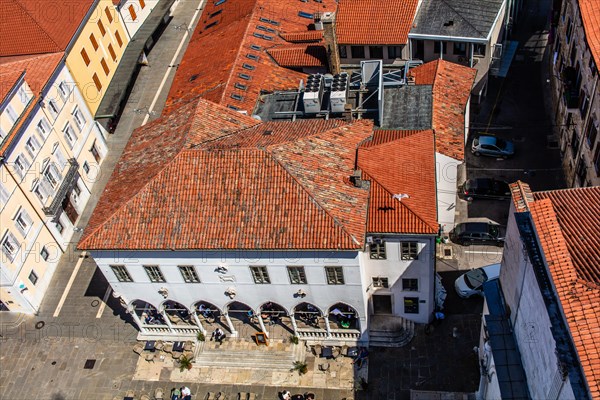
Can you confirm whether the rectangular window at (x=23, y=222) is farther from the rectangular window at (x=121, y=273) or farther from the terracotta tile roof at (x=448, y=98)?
the terracotta tile roof at (x=448, y=98)

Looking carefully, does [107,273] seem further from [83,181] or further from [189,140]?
[83,181]

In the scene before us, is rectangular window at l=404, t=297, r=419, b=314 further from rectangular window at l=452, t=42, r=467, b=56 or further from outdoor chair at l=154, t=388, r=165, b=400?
rectangular window at l=452, t=42, r=467, b=56

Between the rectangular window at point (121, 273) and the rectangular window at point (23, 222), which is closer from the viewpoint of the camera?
the rectangular window at point (121, 273)

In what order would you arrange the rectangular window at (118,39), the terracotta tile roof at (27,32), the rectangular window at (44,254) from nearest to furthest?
the rectangular window at (44,254) < the terracotta tile roof at (27,32) < the rectangular window at (118,39)

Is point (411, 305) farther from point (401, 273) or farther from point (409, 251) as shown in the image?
point (409, 251)

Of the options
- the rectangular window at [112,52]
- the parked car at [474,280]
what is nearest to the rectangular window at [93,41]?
the rectangular window at [112,52]

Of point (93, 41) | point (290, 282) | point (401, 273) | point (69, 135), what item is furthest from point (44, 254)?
point (401, 273)
